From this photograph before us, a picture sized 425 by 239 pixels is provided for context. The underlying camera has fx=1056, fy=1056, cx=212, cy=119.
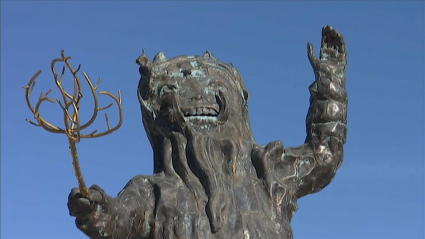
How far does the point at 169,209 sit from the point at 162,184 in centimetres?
25

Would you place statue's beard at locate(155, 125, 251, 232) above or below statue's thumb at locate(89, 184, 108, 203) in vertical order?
above

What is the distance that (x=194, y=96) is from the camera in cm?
896

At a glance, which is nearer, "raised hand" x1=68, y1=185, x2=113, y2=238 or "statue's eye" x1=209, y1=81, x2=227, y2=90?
"raised hand" x1=68, y1=185, x2=113, y2=238

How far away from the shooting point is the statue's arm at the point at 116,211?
7.74 m

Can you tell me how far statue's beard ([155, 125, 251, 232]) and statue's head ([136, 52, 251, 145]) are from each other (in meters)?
0.08

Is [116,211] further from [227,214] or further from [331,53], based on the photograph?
[331,53]

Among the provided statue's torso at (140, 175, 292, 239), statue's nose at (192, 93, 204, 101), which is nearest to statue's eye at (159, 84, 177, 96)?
statue's nose at (192, 93, 204, 101)

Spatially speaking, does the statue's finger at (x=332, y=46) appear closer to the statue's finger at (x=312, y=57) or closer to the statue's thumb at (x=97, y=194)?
the statue's finger at (x=312, y=57)

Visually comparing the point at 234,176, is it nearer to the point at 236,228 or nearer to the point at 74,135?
the point at 236,228

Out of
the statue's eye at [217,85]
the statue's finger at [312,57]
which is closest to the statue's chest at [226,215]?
the statue's eye at [217,85]

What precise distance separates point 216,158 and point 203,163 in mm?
181

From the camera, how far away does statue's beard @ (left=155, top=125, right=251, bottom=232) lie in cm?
862

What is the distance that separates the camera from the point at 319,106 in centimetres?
942

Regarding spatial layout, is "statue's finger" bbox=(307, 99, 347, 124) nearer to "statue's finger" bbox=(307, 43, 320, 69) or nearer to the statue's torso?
"statue's finger" bbox=(307, 43, 320, 69)
